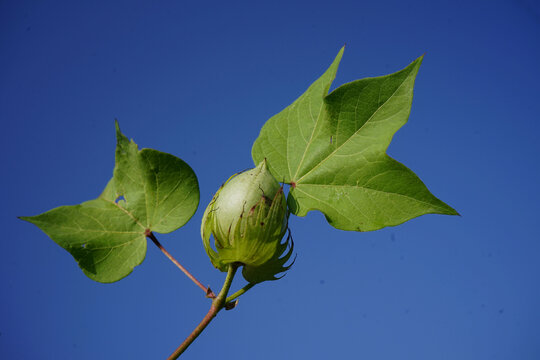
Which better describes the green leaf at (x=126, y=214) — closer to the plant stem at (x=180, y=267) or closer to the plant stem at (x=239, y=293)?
the plant stem at (x=180, y=267)

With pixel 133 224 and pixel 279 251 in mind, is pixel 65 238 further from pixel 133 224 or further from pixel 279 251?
pixel 279 251

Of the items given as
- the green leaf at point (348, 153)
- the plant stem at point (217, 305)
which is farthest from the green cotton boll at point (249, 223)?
the green leaf at point (348, 153)

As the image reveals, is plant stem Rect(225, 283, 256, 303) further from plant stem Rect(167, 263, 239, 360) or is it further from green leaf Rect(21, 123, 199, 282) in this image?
green leaf Rect(21, 123, 199, 282)

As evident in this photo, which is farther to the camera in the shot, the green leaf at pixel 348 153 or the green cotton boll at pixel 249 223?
the green leaf at pixel 348 153

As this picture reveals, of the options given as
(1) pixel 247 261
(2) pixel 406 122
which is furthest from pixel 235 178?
(2) pixel 406 122

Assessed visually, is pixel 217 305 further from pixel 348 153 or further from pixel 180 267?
pixel 348 153

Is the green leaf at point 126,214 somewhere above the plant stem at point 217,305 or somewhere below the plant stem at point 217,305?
above
